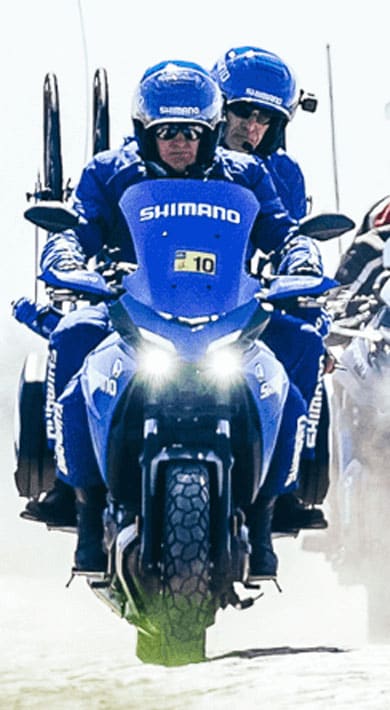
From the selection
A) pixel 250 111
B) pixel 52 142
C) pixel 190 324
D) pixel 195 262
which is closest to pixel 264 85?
pixel 250 111

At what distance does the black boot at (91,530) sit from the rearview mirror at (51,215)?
1129 millimetres

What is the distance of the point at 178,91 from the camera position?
8.47m

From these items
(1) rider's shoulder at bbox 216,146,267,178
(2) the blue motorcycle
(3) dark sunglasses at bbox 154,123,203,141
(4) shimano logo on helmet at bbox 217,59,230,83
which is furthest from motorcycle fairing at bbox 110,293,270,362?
(4) shimano logo on helmet at bbox 217,59,230,83

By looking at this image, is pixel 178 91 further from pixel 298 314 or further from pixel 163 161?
pixel 298 314

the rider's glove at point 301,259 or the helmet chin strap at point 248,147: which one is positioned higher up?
the helmet chin strap at point 248,147

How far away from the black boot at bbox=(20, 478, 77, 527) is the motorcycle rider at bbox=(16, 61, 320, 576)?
0.33 m

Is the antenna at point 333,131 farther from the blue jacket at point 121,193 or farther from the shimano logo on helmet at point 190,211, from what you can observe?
the shimano logo on helmet at point 190,211

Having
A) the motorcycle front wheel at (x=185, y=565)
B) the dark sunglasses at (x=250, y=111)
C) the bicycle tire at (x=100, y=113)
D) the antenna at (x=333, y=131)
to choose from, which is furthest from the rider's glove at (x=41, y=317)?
the antenna at (x=333, y=131)

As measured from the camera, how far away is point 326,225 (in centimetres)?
828

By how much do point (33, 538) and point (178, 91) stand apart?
15.7 ft

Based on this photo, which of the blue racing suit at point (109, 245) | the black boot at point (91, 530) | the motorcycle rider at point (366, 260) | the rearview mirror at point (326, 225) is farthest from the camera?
the motorcycle rider at point (366, 260)

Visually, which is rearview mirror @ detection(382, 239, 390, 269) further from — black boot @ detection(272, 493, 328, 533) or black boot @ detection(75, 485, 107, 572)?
black boot @ detection(75, 485, 107, 572)

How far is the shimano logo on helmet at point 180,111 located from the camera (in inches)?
332

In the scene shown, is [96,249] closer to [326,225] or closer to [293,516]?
[326,225]
